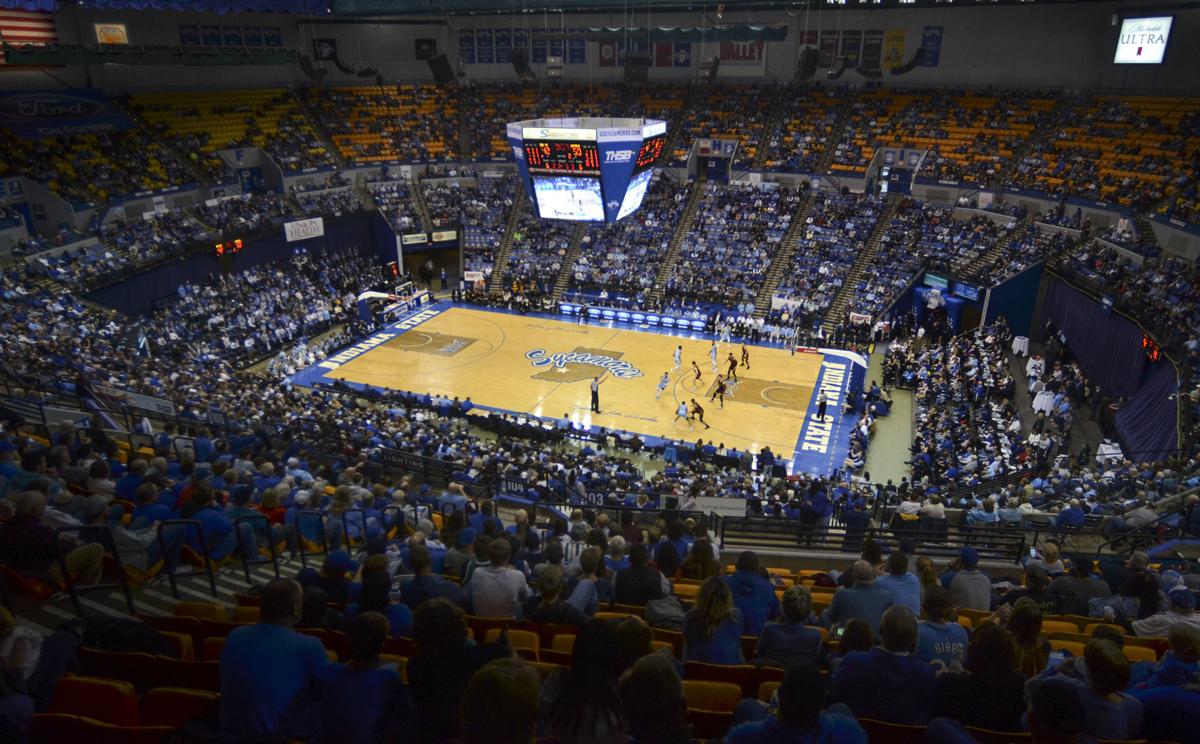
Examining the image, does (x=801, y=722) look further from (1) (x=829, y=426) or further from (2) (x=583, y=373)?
(2) (x=583, y=373)

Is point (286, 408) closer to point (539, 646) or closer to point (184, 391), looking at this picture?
point (184, 391)

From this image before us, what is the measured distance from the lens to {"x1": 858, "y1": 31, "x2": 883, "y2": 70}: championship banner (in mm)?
49281

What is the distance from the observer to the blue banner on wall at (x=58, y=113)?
121 ft

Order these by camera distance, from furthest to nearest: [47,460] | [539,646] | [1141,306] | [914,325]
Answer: [914,325] < [1141,306] < [47,460] < [539,646]

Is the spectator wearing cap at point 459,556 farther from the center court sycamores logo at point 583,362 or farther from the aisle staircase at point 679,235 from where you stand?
the aisle staircase at point 679,235

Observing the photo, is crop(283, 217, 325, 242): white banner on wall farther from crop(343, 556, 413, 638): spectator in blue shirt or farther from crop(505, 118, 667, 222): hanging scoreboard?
crop(343, 556, 413, 638): spectator in blue shirt

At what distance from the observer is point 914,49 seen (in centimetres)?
4850

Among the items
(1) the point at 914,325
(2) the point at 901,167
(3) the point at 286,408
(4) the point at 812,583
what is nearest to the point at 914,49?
(2) the point at 901,167

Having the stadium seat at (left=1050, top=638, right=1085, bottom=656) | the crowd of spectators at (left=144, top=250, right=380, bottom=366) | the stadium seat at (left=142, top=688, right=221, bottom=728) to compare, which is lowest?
the crowd of spectators at (left=144, top=250, right=380, bottom=366)

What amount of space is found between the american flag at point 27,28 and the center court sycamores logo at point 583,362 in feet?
93.5

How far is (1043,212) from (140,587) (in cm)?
4085

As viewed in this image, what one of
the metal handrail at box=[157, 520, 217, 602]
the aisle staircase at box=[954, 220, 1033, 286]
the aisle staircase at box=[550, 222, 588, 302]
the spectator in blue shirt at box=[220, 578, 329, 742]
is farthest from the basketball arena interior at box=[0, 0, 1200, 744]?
the aisle staircase at box=[954, 220, 1033, 286]

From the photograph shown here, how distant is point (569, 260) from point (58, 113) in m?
26.9

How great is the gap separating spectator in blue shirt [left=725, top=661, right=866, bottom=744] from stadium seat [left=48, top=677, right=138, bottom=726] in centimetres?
367
